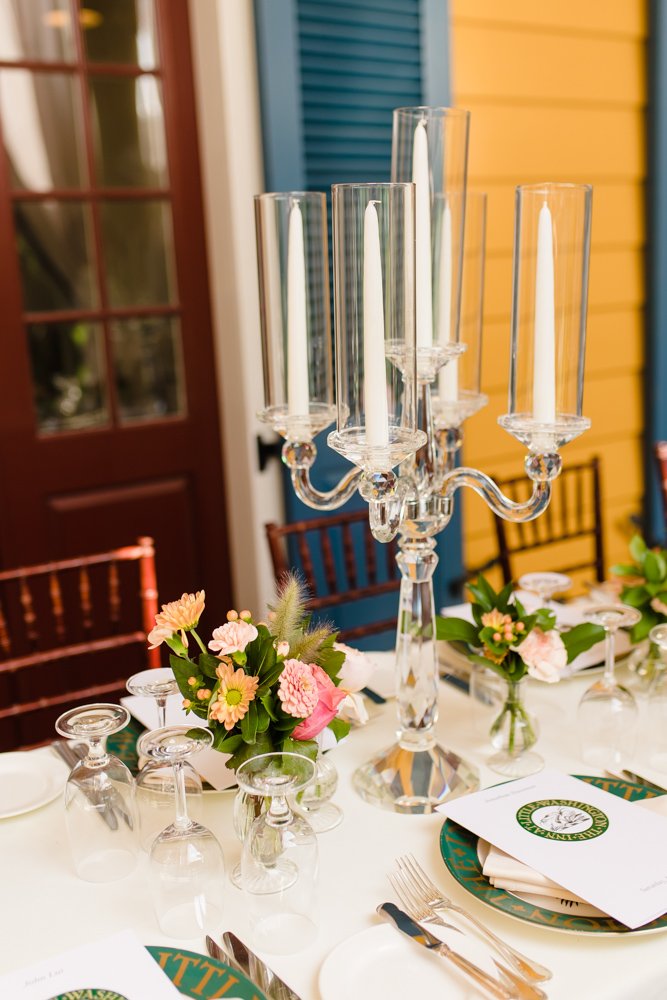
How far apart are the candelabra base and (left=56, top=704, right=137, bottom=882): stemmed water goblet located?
0.27 m

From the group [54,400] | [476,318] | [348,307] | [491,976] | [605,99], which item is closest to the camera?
[491,976]

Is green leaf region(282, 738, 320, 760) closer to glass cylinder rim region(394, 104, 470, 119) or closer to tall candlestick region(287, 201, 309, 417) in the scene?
tall candlestick region(287, 201, 309, 417)

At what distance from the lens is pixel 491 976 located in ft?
2.67

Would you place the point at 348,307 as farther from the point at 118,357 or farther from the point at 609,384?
the point at 609,384

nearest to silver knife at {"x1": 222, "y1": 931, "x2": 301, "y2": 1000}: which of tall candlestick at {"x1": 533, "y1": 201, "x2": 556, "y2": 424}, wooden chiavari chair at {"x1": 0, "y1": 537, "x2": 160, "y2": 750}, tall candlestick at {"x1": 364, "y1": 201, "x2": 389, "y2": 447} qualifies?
tall candlestick at {"x1": 364, "y1": 201, "x2": 389, "y2": 447}

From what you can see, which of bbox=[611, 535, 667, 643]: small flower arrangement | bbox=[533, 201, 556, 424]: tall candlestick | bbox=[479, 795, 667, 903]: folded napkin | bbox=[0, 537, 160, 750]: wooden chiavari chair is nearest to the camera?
bbox=[479, 795, 667, 903]: folded napkin

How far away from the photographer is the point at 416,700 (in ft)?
3.73

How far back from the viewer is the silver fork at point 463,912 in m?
0.81

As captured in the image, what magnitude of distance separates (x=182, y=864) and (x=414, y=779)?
33 centimetres

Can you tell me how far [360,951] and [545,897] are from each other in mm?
178

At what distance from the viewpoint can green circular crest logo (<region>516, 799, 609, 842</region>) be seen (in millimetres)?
959

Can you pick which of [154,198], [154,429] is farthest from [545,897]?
[154,198]

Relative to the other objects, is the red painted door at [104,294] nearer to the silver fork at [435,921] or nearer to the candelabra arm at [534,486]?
the candelabra arm at [534,486]

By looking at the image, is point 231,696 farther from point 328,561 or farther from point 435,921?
point 328,561
